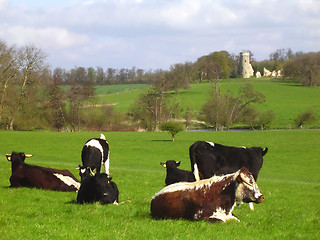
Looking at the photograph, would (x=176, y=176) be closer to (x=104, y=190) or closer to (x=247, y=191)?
(x=104, y=190)

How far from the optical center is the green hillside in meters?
86.3

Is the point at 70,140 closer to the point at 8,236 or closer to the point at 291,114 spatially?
the point at 8,236

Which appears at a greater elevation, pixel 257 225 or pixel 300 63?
pixel 300 63

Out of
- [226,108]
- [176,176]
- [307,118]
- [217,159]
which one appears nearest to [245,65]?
[226,108]

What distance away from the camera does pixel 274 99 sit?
104 metres

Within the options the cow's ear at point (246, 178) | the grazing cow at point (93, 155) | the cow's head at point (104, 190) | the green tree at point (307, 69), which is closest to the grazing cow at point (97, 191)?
the cow's head at point (104, 190)

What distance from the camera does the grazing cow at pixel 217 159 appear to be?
38.2ft

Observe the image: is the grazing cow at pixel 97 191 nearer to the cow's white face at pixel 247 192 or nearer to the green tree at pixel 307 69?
the cow's white face at pixel 247 192

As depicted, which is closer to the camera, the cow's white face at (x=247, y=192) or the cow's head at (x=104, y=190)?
the cow's white face at (x=247, y=192)

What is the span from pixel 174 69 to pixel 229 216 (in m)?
102

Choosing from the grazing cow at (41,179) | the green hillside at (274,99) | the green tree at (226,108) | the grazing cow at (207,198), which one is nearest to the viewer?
the grazing cow at (207,198)

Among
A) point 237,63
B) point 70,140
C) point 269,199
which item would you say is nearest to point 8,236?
point 269,199

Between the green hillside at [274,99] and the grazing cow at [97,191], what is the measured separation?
65579 mm

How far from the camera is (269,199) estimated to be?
39.5 feet
